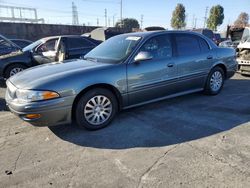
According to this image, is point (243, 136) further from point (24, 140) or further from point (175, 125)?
point (24, 140)

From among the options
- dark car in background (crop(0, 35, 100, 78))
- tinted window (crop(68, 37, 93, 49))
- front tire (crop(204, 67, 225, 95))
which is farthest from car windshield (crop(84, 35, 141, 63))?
tinted window (crop(68, 37, 93, 49))

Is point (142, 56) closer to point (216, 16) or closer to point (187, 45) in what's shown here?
point (187, 45)

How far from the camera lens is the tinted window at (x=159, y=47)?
15.4 feet

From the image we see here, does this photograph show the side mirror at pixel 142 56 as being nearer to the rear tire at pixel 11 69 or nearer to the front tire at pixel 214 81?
the front tire at pixel 214 81

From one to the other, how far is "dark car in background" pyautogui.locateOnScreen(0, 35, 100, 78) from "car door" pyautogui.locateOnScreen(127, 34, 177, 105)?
12.0 feet

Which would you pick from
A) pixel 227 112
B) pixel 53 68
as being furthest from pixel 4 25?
pixel 227 112

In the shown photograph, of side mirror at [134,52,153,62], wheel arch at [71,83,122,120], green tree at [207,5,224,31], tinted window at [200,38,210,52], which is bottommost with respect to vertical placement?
wheel arch at [71,83,122,120]

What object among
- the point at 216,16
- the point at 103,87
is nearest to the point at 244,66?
the point at 103,87

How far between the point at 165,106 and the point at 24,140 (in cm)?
283

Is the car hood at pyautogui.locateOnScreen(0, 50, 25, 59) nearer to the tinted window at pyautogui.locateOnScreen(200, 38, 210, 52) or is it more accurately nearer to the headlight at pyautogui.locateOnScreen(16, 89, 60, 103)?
the headlight at pyautogui.locateOnScreen(16, 89, 60, 103)

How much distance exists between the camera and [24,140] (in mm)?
3922

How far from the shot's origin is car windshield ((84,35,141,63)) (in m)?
4.53

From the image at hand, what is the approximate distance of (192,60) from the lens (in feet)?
17.3

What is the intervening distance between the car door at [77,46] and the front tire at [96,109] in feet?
14.2
